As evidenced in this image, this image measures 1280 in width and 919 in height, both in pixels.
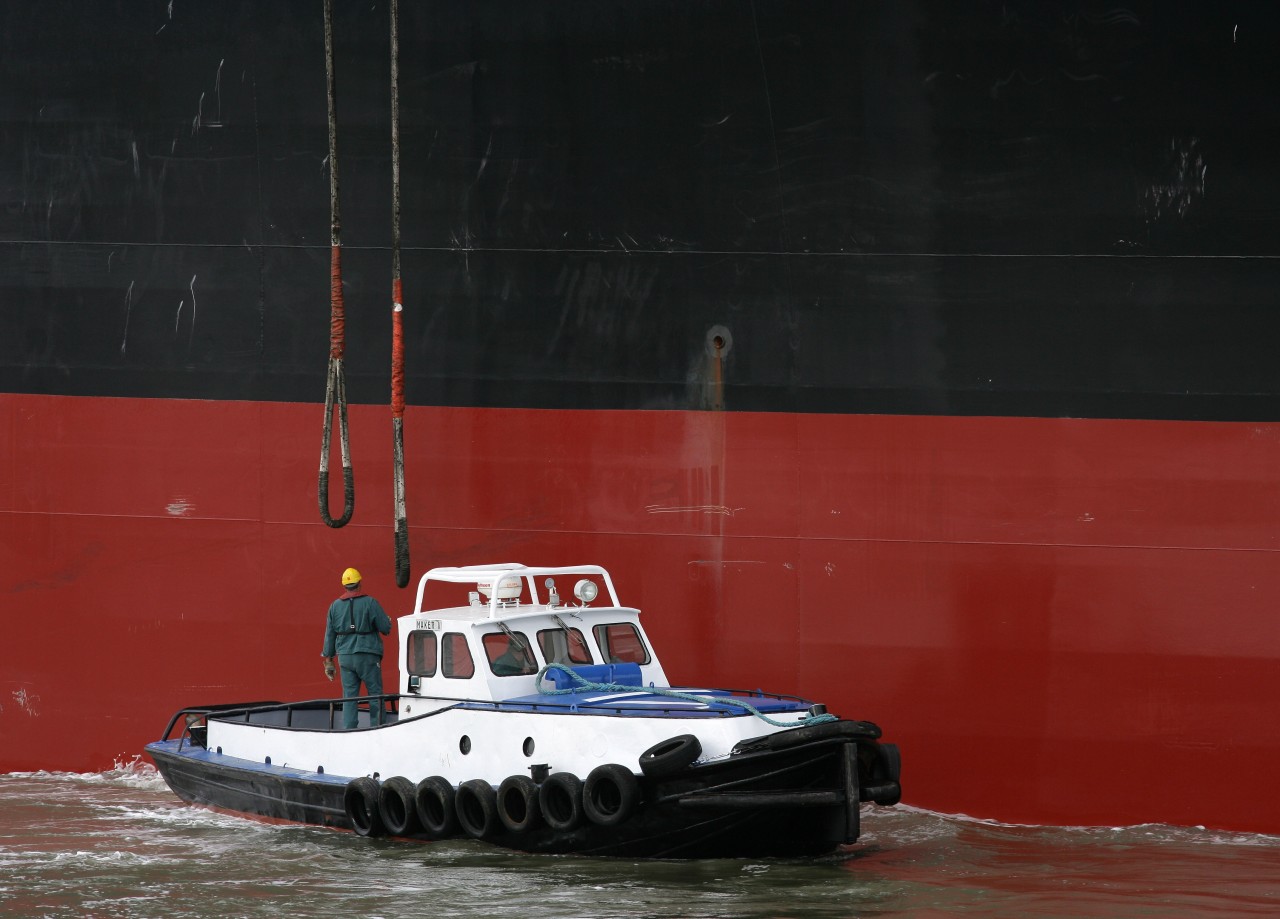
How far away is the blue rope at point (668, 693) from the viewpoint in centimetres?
834

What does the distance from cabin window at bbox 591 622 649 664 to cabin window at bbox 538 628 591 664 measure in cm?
11

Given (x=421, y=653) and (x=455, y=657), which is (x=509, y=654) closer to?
(x=455, y=657)

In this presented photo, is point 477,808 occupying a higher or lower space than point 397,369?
lower

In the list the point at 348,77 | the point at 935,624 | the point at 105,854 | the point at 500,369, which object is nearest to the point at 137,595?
the point at 105,854

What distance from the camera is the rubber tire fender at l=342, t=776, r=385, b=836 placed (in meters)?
8.97

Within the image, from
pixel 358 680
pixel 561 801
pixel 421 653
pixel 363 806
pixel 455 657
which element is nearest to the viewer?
pixel 561 801

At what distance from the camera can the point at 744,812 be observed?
26.3 ft

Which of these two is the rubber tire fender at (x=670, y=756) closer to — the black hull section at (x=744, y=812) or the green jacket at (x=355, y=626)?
the black hull section at (x=744, y=812)

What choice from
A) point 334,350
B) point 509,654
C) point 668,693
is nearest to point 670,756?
point 668,693

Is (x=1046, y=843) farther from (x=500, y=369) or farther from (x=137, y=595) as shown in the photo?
(x=137, y=595)

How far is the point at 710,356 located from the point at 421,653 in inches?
109

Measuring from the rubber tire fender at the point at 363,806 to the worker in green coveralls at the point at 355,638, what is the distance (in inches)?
24.1

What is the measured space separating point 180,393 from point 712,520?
13.0 feet

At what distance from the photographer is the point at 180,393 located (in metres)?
10.5
